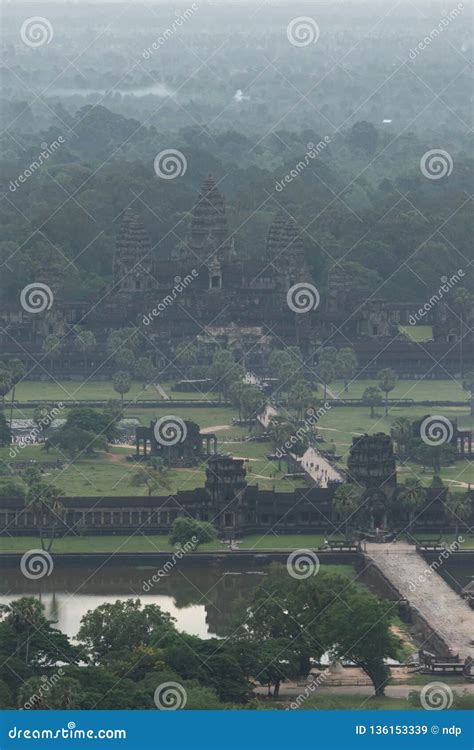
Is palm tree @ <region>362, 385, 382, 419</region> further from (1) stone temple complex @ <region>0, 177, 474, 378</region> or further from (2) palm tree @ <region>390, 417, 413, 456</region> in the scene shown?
(2) palm tree @ <region>390, 417, 413, 456</region>

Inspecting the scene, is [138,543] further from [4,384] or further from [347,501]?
[4,384]

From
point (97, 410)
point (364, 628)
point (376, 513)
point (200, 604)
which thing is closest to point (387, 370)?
point (97, 410)

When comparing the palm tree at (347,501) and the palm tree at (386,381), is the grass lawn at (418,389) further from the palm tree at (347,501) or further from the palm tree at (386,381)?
the palm tree at (347,501)

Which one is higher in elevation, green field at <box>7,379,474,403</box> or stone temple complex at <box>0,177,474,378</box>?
stone temple complex at <box>0,177,474,378</box>

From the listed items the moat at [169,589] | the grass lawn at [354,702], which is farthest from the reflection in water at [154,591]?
the grass lawn at [354,702]

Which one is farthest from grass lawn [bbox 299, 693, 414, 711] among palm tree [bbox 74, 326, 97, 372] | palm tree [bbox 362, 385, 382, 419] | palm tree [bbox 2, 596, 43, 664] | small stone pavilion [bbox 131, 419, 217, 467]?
palm tree [bbox 74, 326, 97, 372]
